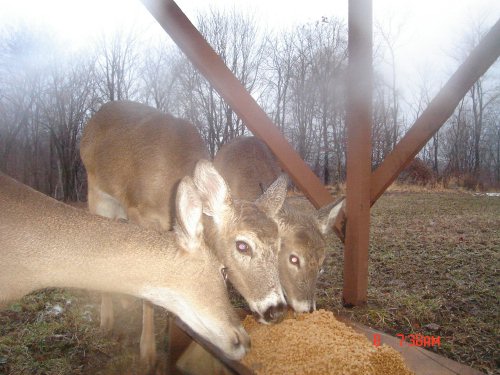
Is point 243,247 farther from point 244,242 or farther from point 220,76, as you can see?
point 220,76

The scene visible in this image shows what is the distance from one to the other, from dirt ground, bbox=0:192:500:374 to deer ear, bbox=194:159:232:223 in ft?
4.69

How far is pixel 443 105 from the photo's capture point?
3.54 metres

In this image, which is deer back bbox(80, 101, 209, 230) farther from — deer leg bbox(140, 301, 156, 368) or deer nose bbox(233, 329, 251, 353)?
deer nose bbox(233, 329, 251, 353)

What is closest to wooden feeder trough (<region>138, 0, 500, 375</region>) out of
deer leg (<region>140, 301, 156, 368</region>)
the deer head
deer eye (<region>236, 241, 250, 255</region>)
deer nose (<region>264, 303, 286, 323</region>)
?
the deer head

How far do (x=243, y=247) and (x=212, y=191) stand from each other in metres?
0.46

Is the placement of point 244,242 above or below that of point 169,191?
below

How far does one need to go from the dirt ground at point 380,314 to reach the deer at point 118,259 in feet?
4.69

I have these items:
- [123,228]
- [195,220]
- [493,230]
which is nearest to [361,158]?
[195,220]

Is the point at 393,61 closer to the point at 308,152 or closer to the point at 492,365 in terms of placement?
the point at 308,152

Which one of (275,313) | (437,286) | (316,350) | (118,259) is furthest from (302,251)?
(437,286)

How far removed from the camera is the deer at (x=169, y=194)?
290 cm

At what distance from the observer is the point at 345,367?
2191 millimetres

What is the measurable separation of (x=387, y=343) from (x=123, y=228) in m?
1.65

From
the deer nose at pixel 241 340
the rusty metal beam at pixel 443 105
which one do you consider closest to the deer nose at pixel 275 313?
the deer nose at pixel 241 340
